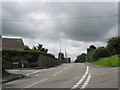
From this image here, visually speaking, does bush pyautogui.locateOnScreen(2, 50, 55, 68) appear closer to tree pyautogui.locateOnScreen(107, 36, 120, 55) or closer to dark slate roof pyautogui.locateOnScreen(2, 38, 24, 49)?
Answer: tree pyautogui.locateOnScreen(107, 36, 120, 55)

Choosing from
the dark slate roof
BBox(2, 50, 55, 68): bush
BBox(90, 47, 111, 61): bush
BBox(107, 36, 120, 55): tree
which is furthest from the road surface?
BBox(90, 47, 111, 61): bush

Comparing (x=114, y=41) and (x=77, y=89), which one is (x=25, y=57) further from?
(x=77, y=89)

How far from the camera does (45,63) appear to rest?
165ft

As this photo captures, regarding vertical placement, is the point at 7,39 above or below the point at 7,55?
above

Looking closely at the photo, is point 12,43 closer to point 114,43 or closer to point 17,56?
point 17,56

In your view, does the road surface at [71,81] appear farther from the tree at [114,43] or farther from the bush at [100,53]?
the bush at [100,53]

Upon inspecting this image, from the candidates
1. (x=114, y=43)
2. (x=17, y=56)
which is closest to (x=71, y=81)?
(x=114, y=43)

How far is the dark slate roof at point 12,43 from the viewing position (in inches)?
2598

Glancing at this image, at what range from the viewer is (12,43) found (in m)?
67.9

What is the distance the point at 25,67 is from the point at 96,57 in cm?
3149

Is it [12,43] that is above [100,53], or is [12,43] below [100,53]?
above

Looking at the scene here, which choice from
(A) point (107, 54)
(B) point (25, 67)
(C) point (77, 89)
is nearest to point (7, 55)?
(B) point (25, 67)

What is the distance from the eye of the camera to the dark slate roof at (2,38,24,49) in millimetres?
65981

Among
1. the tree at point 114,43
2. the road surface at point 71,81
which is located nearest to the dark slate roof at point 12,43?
the tree at point 114,43
